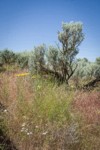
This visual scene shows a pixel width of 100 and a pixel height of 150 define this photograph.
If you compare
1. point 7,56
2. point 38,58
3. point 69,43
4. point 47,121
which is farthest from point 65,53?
point 7,56

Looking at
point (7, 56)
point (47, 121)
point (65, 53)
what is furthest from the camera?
point (7, 56)

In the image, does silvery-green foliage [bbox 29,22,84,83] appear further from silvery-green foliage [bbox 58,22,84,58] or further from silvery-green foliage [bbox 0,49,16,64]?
silvery-green foliage [bbox 0,49,16,64]

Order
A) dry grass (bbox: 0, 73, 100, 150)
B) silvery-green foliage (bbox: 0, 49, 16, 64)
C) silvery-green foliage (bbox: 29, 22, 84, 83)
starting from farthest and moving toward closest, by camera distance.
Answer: silvery-green foliage (bbox: 0, 49, 16, 64), silvery-green foliage (bbox: 29, 22, 84, 83), dry grass (bbox: 0, 73, 100, 150)

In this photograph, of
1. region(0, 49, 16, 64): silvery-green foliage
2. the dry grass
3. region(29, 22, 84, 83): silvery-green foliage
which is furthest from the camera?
region(0, 49, 16, 64): silvery-green foliage

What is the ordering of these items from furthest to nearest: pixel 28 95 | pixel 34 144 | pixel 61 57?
pixel 61 57, pixel 28 95, pixel 34 144

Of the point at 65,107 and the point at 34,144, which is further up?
the point at 65,107

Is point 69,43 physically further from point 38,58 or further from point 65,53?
point 38,58

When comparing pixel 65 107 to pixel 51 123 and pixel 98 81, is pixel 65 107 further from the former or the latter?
pixel 98 81

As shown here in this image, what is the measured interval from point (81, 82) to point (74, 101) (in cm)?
585

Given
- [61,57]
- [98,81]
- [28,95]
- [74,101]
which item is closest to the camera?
[28,95]

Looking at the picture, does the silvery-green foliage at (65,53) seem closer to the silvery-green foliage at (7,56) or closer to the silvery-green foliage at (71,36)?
the silvery-green foliage at (71,36)

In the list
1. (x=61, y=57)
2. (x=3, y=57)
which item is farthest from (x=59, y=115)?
(x=3, y=57)

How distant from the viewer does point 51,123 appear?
5.85 metres

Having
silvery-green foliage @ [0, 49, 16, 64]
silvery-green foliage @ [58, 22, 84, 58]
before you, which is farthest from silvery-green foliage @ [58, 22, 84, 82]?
silvery-green foliage @ [0, 49, 16, 64]
